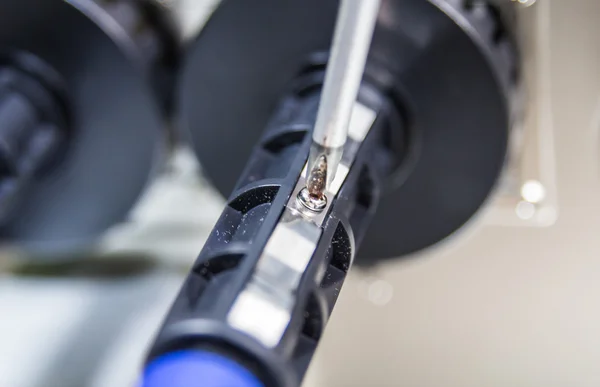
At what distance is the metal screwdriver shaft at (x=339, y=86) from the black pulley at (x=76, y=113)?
0.16 m

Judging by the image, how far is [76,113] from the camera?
37 centimetres

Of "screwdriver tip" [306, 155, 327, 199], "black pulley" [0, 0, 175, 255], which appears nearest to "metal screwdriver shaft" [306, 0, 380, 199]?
"screwdriver tip" [306, 155, 327, 199]

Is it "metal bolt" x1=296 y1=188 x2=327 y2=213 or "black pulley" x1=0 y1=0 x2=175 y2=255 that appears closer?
"metal bolt" x1=296 y1=188 x2=327 y2=213

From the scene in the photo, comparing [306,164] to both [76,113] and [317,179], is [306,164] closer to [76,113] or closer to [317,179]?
[317,179]

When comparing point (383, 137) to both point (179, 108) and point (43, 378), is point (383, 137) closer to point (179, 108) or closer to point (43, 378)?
point (179, 108)

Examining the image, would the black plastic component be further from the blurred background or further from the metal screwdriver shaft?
the blurred background

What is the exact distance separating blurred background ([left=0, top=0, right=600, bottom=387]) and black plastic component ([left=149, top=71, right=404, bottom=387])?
12 cm

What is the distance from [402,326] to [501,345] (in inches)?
2.6

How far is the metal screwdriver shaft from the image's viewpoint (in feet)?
0.65

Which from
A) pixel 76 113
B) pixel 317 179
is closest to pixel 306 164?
pixel 317 179

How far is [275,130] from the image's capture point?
29 cm

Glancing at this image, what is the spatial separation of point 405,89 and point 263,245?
0.15 m

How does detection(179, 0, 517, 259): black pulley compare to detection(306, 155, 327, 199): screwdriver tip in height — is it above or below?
above

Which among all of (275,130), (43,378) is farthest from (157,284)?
(275,130)
